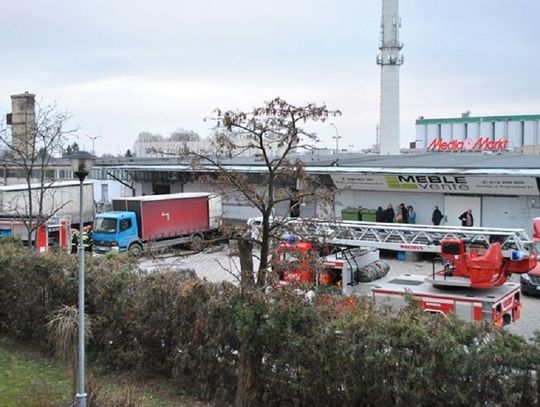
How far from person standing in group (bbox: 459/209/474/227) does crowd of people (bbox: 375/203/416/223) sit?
107 inches

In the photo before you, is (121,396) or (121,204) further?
(121,204)

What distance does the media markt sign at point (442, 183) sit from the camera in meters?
27.8

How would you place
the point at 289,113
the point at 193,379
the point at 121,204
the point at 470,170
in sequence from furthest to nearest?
the point at 121,204
the point at 470,170
the point at 193,379
the point at 289,113

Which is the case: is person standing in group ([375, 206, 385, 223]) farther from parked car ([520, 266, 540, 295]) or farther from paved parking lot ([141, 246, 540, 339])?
parked car ([520, 266, 540, 295])

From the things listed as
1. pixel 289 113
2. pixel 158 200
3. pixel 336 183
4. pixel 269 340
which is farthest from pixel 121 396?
pixel 336 183

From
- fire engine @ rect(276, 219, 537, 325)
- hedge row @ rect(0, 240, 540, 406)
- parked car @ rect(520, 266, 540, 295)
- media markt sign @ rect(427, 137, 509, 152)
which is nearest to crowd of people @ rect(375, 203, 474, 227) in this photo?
parked car @ rect(520, 266, 540, 295)

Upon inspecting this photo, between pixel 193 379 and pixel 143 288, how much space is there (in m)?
2.06

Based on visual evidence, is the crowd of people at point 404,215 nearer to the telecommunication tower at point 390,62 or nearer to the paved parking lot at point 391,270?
the paved parking lot at point 391,270

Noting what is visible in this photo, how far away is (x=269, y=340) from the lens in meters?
9.71

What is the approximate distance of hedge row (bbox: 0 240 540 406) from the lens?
26.2 ft

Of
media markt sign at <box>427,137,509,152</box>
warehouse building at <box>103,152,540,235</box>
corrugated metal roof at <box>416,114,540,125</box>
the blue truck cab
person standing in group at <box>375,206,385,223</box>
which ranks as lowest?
the blue truck cab

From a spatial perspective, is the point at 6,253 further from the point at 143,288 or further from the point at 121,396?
the point at 121,396

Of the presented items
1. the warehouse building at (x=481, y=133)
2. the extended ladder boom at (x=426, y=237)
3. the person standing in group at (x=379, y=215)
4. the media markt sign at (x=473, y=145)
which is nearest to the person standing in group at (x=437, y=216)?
the person standing in group at (x=379, y=215)

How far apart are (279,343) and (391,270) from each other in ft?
52.9
